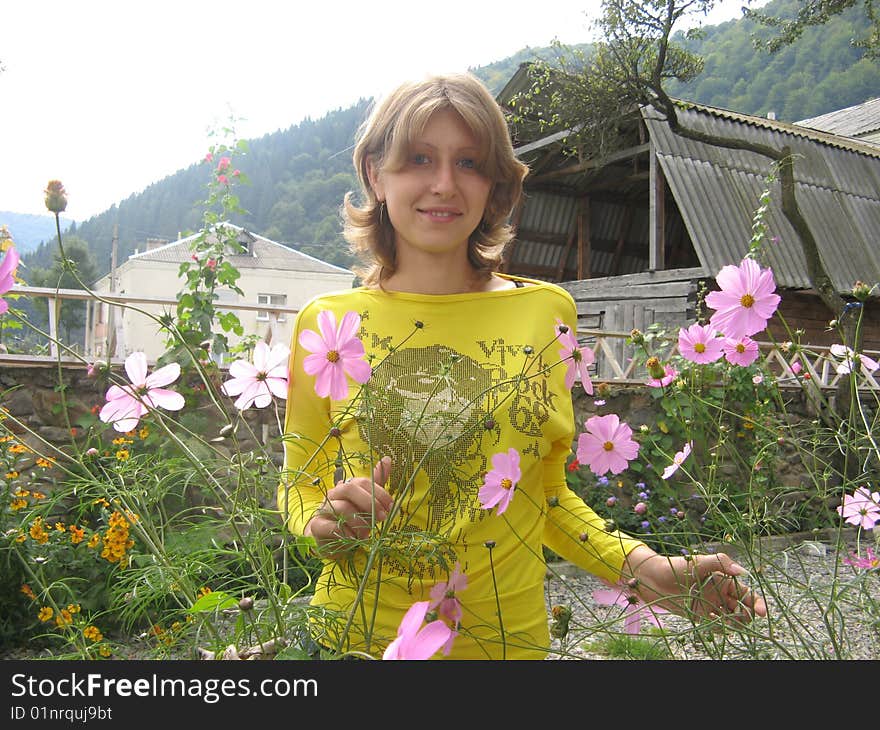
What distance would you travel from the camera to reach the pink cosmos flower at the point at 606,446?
72 centimetres

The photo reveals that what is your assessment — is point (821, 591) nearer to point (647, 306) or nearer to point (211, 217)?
point (211, 217)

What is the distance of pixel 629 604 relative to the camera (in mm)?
608

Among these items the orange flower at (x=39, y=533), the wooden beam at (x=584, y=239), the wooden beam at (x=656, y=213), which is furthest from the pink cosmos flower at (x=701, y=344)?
the wooden beam at (x=584, y=239)

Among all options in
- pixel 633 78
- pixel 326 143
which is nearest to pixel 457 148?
pixel 633 78

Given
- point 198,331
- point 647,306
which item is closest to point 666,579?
point 198,331

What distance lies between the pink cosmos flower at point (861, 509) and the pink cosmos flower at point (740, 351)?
15cm

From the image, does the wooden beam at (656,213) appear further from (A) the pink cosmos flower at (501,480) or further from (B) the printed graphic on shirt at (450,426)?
(A) the pink cosmos flower at (501,480)

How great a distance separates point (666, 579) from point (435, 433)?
27 cm

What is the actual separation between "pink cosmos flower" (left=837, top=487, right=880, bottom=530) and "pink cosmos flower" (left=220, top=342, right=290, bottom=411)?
0.54m

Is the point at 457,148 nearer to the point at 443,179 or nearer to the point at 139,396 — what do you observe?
the point at 443,179

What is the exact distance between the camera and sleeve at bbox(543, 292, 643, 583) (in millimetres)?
785

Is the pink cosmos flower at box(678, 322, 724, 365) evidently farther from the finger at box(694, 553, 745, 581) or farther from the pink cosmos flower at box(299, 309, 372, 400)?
the pink cosmos flower at box(299, 309, 372, 400)

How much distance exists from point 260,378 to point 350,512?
0.20m

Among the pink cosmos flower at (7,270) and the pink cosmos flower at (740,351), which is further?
the pink cosmos flower at (740,351)
